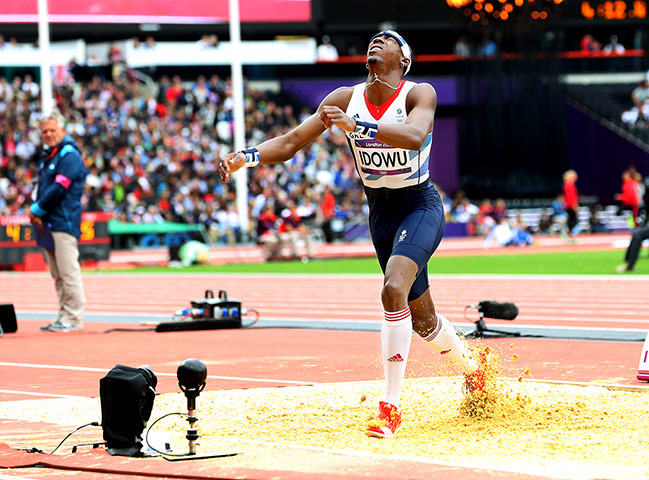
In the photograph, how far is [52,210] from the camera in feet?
39.2

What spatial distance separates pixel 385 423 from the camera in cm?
599

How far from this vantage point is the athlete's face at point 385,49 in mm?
6531

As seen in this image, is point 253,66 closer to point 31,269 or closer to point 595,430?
point 31,269

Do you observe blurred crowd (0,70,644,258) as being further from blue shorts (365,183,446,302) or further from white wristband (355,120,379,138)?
white wristband (355,120,379,138)

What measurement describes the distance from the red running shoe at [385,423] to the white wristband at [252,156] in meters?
1.52

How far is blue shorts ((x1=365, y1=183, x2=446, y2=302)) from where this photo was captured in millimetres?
6395

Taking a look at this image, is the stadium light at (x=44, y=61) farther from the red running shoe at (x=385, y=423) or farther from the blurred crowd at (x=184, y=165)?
the red running shoe at (x=385, y=423)

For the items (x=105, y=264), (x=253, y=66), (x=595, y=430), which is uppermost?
(x=253, y=66)

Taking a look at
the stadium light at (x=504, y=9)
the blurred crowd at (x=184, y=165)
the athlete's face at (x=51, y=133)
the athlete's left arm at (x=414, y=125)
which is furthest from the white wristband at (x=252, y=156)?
the stadium light at (x=504, y=9)

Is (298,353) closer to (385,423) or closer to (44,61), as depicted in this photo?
(385,423)

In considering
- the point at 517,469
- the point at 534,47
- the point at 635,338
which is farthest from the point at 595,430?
the point at 534,47

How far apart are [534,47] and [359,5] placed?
22.4ft

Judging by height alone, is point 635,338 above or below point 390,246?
below

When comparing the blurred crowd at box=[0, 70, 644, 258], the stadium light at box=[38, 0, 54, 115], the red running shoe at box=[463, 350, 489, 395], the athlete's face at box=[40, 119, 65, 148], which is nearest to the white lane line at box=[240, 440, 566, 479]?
the red running shoe at box=[463, 350, 489, 395]
